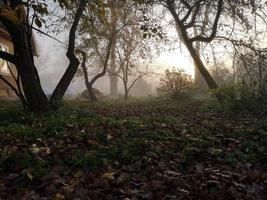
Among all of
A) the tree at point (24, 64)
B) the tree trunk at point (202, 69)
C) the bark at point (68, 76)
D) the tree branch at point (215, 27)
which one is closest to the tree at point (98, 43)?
the tree trunk at point (202, 69)

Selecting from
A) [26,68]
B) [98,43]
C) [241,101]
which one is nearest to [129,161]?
[26,68]

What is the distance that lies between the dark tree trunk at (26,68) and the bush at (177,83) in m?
9.46

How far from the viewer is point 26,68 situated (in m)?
8.88

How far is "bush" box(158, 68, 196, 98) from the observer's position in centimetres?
1736

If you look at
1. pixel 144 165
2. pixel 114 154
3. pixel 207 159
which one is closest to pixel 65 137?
pixel 114 154

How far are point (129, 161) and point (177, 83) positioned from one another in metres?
12.7

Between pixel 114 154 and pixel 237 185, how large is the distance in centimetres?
184

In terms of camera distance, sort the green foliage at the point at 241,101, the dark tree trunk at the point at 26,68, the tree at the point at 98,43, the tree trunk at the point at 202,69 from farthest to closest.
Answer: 1. the tree at the point at 98,43
2. the tree trunk at the point at 202,69
3. the green foliage at the point at 241,101
4. the dark tree trunk at the point at 26,68

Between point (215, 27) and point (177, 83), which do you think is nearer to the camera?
point (215, 27)

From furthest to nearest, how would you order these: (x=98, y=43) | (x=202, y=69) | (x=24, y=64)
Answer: (x=98, y=43) → (x=202, y=69) → (x=24, y=64)

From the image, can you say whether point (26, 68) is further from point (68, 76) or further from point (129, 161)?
point (129, 161)

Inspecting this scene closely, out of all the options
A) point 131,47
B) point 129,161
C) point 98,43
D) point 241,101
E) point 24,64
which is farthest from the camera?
point 131,47

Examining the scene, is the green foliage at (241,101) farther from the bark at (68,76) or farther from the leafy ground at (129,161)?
the bark at (68,76)

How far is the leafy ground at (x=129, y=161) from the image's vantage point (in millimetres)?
3887
